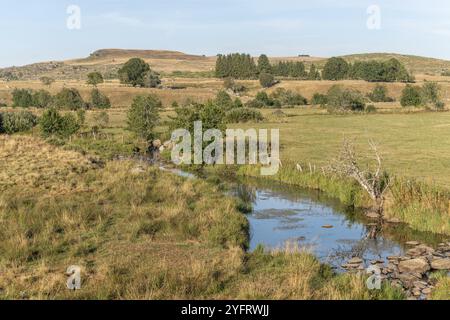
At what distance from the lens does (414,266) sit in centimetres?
1634

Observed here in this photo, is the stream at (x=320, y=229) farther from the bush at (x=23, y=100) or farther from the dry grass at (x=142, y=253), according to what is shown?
the bush at (x=23, y=100)

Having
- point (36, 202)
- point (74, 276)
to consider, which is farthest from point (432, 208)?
point (36, 202)

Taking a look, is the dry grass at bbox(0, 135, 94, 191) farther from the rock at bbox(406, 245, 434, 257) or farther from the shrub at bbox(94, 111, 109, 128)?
the shrub at bbox(94, 111, 109, 128)

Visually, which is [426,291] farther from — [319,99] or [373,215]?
[319,99]

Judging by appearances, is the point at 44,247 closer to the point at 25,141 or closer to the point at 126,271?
the point at 126,271

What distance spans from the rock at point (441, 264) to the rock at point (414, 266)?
10.1 inches

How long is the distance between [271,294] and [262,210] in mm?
13450

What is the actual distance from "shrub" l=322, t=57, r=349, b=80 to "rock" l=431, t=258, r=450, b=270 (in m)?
147

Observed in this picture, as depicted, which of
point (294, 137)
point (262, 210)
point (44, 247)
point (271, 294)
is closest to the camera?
point (271, 294)

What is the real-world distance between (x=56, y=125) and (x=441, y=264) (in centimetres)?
4128

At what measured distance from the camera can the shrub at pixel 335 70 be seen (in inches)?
6230
